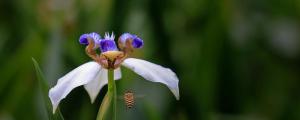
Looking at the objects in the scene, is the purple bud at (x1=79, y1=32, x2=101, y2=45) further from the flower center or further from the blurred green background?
the blurred green background

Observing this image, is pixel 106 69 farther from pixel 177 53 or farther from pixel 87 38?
pixel 177 53

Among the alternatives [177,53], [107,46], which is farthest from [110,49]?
[177,53]

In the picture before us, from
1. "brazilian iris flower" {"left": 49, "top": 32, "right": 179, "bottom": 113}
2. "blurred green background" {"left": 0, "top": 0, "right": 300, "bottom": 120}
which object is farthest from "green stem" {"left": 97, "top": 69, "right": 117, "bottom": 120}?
"blurred green background" {"left": 0, "top": 0, "right": 300, "bottom": 120}

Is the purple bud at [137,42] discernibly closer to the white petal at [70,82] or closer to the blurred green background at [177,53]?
the white petal at [70,82]

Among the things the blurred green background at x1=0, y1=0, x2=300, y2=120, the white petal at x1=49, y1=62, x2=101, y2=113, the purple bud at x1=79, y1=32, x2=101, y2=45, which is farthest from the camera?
the blurred green background at x1=0, y1=0, x2=300, y2=120

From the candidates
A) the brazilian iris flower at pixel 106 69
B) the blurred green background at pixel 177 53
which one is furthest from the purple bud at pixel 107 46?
the blurred green background at pixel 177 53

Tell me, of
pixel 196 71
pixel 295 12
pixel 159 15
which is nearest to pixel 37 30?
pixel 159 15

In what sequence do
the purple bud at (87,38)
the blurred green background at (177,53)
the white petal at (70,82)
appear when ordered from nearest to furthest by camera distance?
the white petal at (70,82) < the purple bud at (87,38) < the blurred green background at (177,53)
